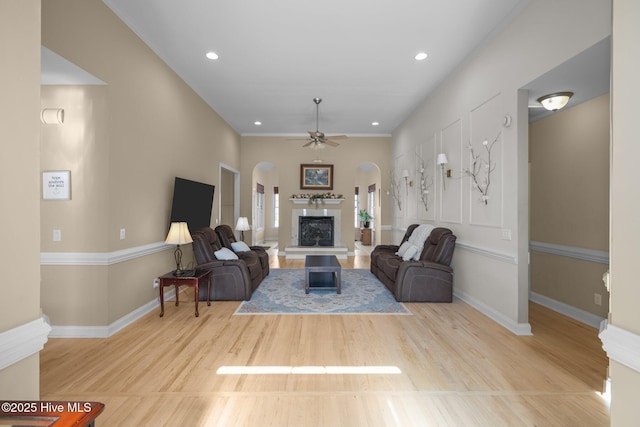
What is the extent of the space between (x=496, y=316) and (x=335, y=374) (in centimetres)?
233

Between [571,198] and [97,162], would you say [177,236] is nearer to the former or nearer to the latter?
[97,162]

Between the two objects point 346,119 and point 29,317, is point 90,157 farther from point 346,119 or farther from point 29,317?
point 346,119

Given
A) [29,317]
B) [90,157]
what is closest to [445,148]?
[90,157]

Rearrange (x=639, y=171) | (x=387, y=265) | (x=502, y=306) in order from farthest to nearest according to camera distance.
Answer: (x=387, y=265)
(x=502, y=306)
(x=639, y=171)

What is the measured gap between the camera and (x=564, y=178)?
4.05 m

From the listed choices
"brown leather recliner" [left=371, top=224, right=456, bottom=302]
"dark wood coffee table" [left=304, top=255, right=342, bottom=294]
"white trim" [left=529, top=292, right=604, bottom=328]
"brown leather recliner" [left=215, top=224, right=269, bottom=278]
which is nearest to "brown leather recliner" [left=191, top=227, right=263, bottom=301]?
"dark wood coffee table" [left=304, top=255, right=342, bottom=294]

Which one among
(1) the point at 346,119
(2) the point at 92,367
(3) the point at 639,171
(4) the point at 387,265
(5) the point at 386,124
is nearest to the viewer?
(3) the point at 639,171

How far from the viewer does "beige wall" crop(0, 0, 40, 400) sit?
1.07m

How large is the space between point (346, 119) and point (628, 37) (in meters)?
6.26

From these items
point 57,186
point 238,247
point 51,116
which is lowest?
point 238,247

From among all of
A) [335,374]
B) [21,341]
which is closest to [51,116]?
[21,341]

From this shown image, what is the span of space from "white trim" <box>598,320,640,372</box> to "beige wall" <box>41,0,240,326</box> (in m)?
3.95

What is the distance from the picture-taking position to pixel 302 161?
866 cm

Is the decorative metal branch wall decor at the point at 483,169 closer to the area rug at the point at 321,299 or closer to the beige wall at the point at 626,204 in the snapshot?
the area rug at the point at 321,299
